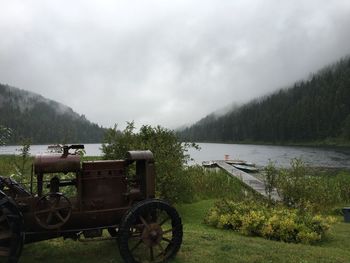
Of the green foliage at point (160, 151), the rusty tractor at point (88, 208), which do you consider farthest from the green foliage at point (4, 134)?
the rusty tractor at point (88, 208)

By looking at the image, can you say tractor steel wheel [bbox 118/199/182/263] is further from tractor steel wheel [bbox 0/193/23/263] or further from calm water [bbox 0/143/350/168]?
calm water [bbox 0/143/350/168]

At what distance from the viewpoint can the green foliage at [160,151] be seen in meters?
14.6

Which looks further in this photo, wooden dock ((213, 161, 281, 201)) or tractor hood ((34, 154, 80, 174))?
wooden dock ((213, 161, 281, 201))

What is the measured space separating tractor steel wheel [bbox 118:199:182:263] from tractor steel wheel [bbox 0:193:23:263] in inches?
63.5

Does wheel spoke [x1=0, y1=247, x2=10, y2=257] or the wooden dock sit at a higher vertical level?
wheel spoke [x1=0, y1=247, x2=10, y2=257]

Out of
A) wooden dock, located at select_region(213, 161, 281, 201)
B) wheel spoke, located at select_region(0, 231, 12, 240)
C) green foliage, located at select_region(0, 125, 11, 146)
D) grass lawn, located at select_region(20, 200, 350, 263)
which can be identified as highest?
green foliage, located at select_region(0, 125, 11, 146)

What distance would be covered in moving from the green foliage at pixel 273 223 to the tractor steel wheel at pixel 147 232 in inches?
168

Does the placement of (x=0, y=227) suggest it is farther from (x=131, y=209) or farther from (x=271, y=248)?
(x=271, y=248)

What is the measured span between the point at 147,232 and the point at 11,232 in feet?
7.33

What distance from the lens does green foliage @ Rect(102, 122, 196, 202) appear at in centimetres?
1463

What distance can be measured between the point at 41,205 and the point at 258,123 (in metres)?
176

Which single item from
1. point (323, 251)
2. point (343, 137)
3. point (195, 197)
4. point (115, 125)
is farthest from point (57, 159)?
point (343, 137)

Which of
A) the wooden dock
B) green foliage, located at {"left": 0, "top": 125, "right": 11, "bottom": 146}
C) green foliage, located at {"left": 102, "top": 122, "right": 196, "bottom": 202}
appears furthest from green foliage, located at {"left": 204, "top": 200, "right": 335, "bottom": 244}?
green foliage, located at {"left": 0, "top": 125, "right": 11, "bottom": 146}

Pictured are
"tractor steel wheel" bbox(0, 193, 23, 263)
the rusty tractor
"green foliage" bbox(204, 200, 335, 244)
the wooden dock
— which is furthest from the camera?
the wooden dock
